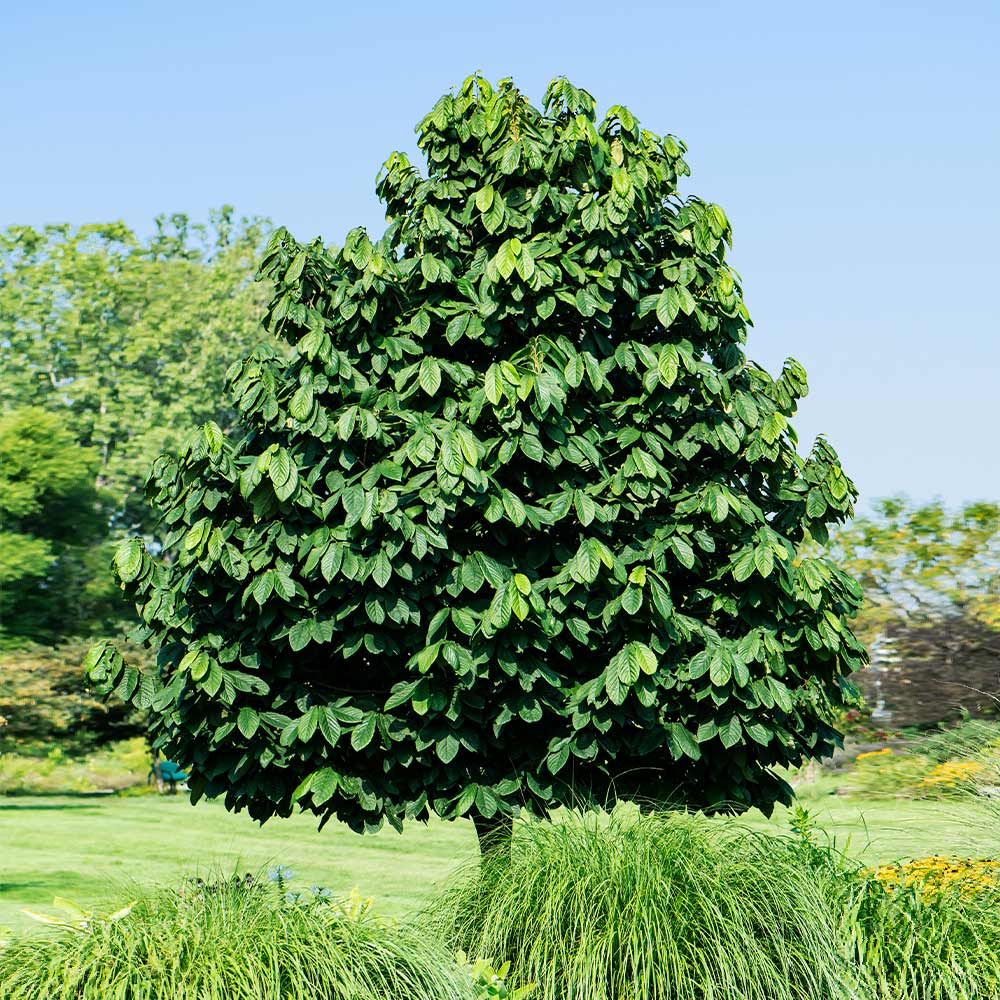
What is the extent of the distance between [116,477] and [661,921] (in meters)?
24.8

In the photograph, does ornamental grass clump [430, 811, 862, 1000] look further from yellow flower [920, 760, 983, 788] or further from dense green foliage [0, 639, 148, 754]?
dense green foliage [0, 639, 148, 754]

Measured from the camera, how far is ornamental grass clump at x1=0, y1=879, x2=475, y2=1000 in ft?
15.8

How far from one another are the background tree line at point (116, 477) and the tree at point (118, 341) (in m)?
0.05

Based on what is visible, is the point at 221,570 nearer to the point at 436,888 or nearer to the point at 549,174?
the point at 436,888

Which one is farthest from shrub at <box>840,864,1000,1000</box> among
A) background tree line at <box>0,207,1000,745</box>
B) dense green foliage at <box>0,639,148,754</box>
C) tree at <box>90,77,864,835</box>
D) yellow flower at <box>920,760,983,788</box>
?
dense green foliage at <box>0,639,148,754</box>

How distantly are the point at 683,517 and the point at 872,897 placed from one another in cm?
232

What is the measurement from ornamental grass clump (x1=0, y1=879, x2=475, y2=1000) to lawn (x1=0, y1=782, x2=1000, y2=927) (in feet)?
5.26

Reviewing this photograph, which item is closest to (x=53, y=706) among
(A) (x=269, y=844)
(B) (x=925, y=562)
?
(A) (x=269, y=844)

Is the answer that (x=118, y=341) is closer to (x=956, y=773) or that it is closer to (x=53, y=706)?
(x=53, y=706)

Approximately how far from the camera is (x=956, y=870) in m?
7.55

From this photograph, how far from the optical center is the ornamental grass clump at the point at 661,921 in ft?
17.7

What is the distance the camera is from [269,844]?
16.6 metres

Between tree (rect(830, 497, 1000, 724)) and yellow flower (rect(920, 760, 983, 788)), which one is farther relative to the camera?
tree (rect(830, 497, 1000, 724))

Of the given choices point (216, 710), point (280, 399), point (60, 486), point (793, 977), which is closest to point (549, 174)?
point (280, 399)
